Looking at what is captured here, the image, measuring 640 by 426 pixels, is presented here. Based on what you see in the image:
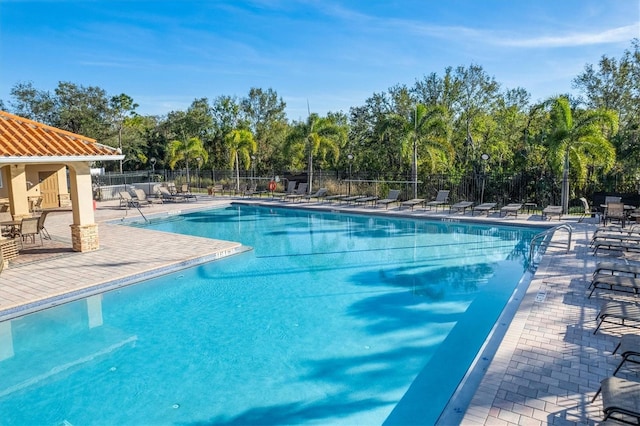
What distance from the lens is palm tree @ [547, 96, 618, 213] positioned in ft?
44.6

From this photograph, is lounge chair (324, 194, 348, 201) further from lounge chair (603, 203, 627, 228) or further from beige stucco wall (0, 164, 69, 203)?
beige stucco wall (0, 164, 69, 203)

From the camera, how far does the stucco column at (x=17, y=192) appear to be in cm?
1606

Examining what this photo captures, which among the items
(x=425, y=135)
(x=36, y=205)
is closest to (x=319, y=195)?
(x=425, y=135)

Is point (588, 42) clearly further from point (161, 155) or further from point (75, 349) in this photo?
point (161, 155)

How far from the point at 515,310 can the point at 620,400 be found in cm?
310

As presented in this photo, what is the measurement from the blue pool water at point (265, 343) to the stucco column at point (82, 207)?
287 centimetres

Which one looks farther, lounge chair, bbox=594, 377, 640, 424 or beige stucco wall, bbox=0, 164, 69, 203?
beige stucco wall, bbox=0, 164, 69, 203

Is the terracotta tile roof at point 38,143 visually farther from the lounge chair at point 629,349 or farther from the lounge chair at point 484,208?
the lounge chair at point 484,208

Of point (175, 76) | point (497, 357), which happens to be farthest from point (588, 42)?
point (175, 76)

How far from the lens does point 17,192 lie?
53.6 feet

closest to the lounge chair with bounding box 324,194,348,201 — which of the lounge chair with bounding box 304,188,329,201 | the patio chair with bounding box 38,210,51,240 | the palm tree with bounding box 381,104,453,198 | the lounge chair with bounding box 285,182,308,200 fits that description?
the lounge chair with bounding box 304,188,329,201

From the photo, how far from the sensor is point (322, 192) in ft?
67.1

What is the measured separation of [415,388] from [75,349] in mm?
4777

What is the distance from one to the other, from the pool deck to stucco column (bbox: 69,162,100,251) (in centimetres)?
32
